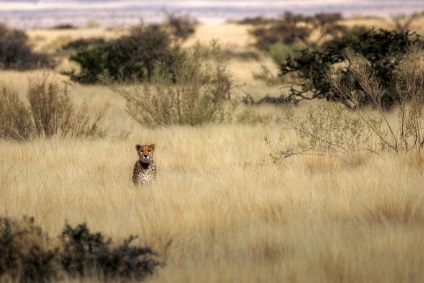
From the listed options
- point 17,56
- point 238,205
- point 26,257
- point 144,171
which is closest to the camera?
point 26,257

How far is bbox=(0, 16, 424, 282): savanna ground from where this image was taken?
488cm

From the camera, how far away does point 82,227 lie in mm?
5086

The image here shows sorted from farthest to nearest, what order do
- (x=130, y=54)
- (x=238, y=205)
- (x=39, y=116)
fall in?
(x=130, y=54) → (x=39, y=116) → (x=238, y=205)

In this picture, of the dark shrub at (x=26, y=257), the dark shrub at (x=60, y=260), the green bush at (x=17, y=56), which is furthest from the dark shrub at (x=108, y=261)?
the green bush at (x=17, y=56)

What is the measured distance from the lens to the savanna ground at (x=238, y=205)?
4.88 metres

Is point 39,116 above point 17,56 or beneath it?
beneath

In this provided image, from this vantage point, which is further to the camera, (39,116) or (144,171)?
(39,116)

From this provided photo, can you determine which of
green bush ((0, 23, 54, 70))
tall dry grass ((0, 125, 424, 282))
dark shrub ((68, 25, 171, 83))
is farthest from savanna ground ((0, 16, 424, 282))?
green bush ((0, 23, 54, 70))

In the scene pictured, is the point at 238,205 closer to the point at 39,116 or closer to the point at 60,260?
the point at 60,260

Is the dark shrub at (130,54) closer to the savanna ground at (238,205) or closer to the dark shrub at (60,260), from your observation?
the savanna ground at (238,205)

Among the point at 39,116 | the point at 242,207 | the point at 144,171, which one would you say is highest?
the point at 39,116

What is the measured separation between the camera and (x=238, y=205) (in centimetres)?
654

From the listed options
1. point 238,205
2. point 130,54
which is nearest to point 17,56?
point 130,54

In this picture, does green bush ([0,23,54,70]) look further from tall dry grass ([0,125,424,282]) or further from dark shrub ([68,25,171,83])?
tall dry grass ([0,125,424,282])
